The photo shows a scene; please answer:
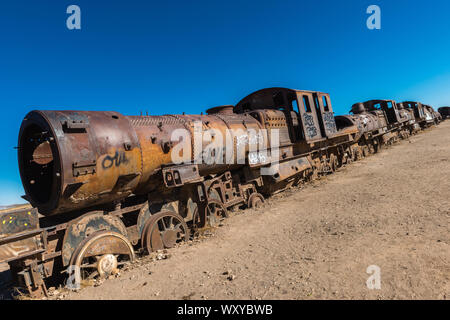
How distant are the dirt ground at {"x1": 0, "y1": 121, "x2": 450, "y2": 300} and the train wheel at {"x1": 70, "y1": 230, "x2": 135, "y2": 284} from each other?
1.12ft

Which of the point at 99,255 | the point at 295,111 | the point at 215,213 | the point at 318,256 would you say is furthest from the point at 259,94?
the point at 99,255

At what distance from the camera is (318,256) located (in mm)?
4418

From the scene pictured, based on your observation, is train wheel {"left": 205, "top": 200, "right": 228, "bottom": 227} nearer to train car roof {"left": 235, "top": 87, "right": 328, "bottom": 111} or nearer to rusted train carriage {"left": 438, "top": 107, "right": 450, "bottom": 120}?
train car roof {"left": 235, "top": 87, "right": 328, "bottom": 111}

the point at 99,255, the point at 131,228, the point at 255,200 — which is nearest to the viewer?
the point at 99,255

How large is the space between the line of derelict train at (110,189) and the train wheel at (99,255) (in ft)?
0.05

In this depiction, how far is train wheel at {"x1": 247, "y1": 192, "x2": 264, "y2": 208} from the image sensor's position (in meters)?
8.80

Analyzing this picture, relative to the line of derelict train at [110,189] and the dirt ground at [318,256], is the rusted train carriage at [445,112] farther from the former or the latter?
the line of derelict train at [110,189]

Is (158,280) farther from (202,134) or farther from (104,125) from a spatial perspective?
(202,134)

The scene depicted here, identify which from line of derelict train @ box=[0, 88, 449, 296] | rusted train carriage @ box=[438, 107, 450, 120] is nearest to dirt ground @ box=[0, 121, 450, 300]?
line of derelict train @ box=[0, 88, 449, 296]

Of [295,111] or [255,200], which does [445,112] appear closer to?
[295,111]

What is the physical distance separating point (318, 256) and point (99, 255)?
12.4 ft

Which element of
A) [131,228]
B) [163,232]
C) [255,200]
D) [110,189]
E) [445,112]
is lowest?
[255,200]
